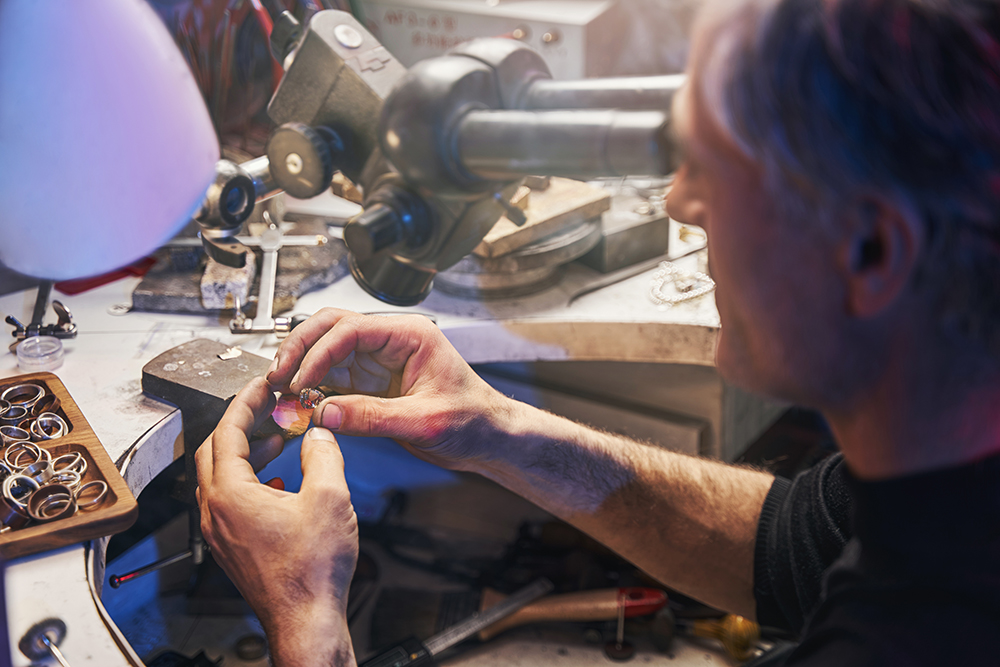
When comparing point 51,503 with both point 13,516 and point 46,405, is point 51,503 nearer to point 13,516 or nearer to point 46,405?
point 13,516

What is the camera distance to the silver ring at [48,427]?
739mm

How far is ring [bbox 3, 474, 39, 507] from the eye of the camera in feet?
2.13

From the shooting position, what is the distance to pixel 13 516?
64 cm

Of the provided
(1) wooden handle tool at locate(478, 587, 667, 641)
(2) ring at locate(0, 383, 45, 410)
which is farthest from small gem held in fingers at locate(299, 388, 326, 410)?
(1) wooden handle tool at locate(478, 587, 667, 641)

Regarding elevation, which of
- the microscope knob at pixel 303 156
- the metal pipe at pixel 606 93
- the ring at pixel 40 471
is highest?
the metal pipe at pixel 606 93

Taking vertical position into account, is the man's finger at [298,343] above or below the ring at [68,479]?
above

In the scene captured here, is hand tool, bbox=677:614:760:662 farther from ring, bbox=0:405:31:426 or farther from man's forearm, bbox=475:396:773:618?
ring, bbox=0:405:31:426

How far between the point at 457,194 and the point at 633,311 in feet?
2.13

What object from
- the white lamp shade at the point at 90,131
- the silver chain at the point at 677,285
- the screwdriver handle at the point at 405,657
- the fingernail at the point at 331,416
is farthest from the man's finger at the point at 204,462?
the silver chain at the point at 677,285

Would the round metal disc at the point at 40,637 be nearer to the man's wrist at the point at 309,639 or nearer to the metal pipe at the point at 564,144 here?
the man's wrist at the point at 309,639

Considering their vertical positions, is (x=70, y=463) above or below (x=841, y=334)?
below

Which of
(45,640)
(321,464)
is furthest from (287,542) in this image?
(45,640)

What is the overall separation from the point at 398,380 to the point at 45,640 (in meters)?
0.37

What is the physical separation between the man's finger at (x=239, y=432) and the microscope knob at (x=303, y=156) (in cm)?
21
